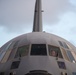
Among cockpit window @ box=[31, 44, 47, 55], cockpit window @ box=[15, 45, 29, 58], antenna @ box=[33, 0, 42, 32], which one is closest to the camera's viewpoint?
cockpit window @ box=[31, 44, 47, 55]

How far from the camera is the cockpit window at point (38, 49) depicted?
11608 mm

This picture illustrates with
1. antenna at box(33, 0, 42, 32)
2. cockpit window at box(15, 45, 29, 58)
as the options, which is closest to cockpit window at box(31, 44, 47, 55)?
cockpit window at box(15, 45, 29, 58)

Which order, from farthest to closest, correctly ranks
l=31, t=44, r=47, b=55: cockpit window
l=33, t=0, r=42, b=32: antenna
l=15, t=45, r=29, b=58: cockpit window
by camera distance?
l=33, t=0, r=42, b=32: antenna < l=15, t=45, r=29, b=58: cockpit window < l=31, t=44, r=47, b=55: cockpit window

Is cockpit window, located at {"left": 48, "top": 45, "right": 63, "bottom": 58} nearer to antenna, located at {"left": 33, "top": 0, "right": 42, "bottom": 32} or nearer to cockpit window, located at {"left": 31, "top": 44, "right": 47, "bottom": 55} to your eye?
cockpit window, located at {"left": 31, "top": 44, "right": 47, "bottom": 55}

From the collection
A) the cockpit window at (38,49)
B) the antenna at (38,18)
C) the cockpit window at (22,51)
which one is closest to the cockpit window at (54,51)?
the cockpit window at (38,49)

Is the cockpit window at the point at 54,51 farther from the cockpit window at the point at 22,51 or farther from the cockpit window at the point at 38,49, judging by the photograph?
the cockpit window at the point at 22,51

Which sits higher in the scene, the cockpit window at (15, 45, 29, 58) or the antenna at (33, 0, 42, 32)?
the antenna at (33, 0, 42, 32)

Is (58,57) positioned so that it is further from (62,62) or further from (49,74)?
(49,74)

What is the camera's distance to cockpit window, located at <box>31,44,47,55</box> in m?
11.6

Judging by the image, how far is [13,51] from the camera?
12.3 metres

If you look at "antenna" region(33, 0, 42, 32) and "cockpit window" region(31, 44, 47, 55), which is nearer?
"cockpit window" region(31, 44, 47, 55)

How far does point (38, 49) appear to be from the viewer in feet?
38.9

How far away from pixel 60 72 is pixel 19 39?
11.7 ft

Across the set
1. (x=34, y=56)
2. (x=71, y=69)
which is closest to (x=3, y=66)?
(x=34, y=56)
